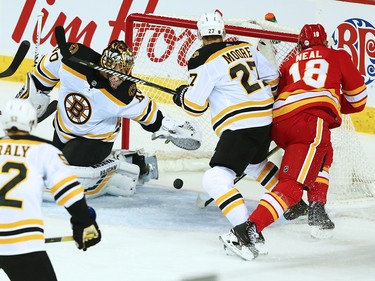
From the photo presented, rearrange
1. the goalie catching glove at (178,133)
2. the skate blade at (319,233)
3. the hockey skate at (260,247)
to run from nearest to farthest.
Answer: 1. the hockey skate at (260,247)
2. the skate blade at (319,233)
3. the goalie catching glove at (178,133)

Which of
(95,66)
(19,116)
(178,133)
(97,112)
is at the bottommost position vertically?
(178,133)

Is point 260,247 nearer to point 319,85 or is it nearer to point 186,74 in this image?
point 319,85

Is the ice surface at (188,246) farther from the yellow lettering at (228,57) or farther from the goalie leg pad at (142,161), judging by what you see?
the yellow lettering at (228,57)

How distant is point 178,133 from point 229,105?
85cm

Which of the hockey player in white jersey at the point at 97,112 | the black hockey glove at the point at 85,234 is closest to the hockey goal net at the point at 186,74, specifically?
the hockey player in white jersey at the point at 97,112

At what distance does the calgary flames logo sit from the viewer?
20.3 feet

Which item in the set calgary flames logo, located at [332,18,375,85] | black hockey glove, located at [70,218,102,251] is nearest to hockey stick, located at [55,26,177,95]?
calgary flames logo, located at [332,18,375,85]

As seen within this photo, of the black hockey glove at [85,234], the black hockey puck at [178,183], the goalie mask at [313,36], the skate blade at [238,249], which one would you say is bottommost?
the black hockey puck at [178,183]

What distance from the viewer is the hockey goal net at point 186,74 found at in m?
5.50

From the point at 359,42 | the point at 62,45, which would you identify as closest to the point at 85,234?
the point at 62,45

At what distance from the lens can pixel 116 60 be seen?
16.1 feet

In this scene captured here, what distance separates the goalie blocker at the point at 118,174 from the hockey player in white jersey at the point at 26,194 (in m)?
1.96

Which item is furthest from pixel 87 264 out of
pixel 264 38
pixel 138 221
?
pixel 264 38

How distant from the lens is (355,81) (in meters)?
4.46
